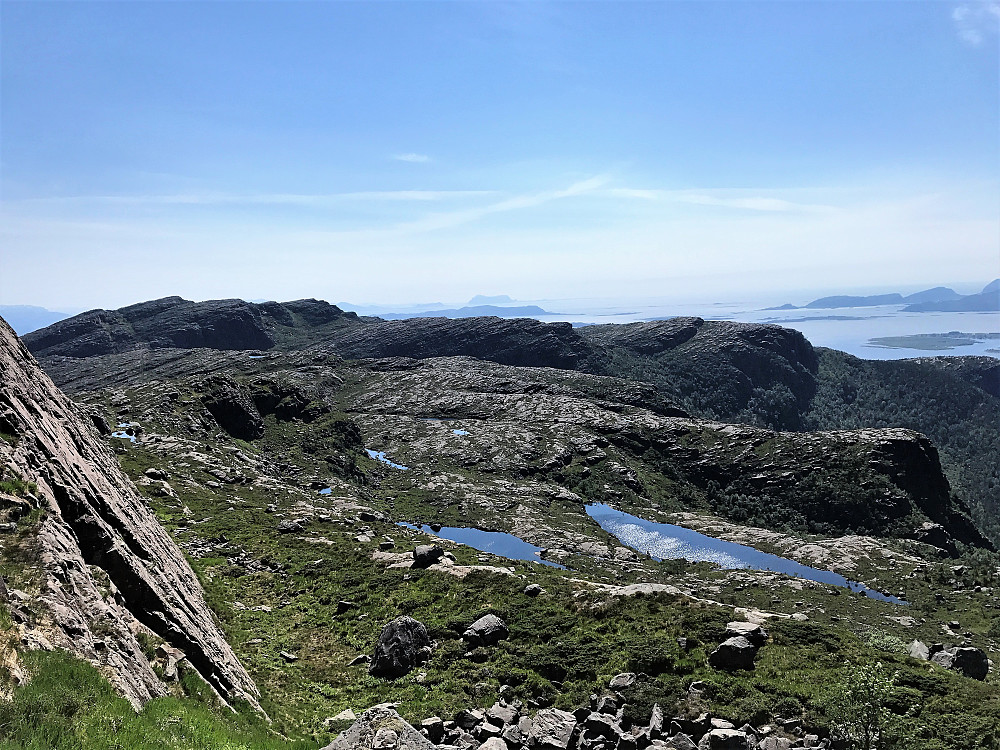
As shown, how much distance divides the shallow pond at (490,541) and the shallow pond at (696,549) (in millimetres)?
29026

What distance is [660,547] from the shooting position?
110 metres

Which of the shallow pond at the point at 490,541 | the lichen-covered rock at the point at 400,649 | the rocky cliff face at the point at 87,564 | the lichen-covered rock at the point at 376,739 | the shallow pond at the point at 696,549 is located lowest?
the shallow pond at the point at 696,549

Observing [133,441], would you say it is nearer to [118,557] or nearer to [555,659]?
[118,557]

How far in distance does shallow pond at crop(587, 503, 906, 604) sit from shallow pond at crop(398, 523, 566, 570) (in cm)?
2903

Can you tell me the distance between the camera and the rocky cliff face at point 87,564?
16.0m

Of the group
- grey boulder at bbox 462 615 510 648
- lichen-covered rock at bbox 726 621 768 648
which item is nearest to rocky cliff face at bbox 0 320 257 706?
grey boulder at bbox 462 615 510 648

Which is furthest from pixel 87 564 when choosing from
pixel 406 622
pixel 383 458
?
pixel 383 458

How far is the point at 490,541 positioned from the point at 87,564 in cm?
8516

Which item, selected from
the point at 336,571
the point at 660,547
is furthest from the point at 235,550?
the point at 660,547

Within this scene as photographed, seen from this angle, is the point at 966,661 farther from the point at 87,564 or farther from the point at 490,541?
the point at 490,541

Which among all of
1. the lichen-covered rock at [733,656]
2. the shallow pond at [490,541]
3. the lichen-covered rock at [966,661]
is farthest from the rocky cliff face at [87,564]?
the shallow pond at [490,541]

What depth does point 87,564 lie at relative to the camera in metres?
20.0

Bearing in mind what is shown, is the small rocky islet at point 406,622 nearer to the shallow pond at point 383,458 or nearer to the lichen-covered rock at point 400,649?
the lichen-covered rock at point 400,649

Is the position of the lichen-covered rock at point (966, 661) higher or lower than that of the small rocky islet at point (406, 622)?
lower
